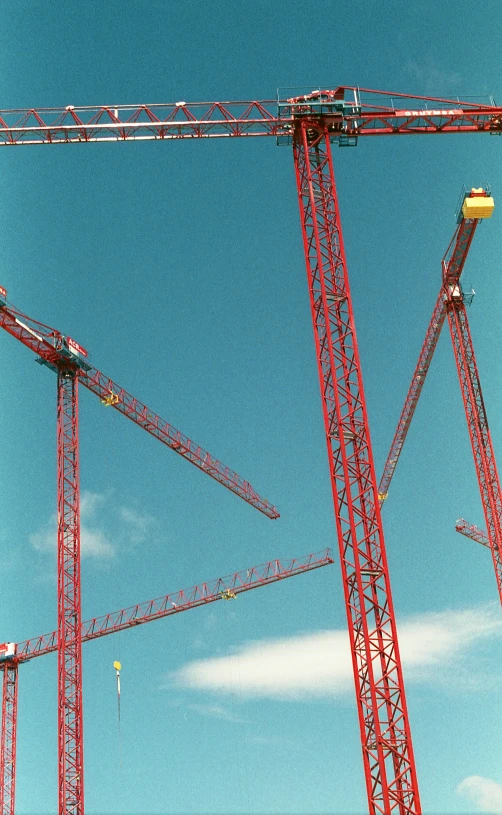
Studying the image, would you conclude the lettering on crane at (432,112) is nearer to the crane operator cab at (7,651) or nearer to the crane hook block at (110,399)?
the crane hook block at (110,399)

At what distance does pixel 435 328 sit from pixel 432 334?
167cm

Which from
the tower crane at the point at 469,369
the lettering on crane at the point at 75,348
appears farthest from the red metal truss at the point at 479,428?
the lettering on crane at the point at 75,348

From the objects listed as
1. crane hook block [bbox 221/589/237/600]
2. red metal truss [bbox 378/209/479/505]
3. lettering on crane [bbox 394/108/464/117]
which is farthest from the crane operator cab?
lettering on crane [bbox 394/108/464/117]

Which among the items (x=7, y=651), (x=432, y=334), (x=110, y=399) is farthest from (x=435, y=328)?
(x=7, y=651)

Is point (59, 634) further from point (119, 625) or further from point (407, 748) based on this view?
point (119, 625)

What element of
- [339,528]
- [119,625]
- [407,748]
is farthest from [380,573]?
[119,625]

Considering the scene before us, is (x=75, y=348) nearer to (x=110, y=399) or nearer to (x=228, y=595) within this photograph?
(x=110, y=399)

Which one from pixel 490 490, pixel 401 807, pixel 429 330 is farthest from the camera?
pixel 429 330

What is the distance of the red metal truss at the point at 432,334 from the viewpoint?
2436 inches

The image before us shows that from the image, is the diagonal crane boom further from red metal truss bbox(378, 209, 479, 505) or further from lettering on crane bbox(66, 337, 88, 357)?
lettering on crane bbox(66, 337, 88, 357)

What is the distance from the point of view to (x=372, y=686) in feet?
104

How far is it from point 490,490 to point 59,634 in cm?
3037

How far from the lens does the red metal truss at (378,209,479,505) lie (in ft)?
203

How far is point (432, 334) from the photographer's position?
76.3 meters
